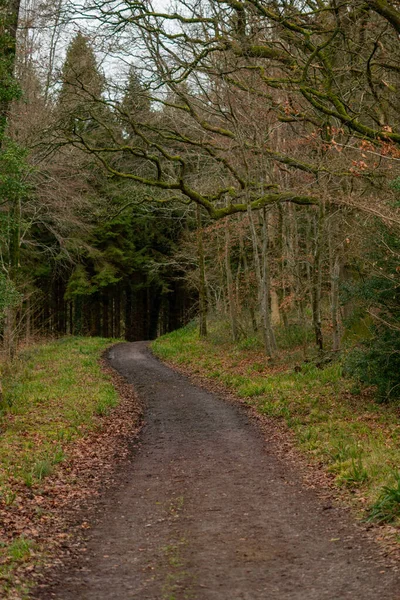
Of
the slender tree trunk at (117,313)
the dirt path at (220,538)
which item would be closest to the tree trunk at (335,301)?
the dirt path at (220,538)

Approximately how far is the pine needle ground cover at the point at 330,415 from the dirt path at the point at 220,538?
56cm

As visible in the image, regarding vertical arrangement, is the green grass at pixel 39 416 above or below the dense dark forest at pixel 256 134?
below

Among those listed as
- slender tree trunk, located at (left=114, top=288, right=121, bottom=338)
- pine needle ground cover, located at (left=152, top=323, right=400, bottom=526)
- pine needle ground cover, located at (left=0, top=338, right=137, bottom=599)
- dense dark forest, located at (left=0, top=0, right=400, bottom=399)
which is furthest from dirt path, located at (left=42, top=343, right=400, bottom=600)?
slender tree trunk, located at (left=114, top=288, right=121, bottom=338)

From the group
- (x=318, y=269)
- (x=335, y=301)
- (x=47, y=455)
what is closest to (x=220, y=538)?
(x=47, y=455)

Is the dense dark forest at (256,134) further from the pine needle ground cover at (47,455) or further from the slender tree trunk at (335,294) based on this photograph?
the pine needle ground cover at (47,455)

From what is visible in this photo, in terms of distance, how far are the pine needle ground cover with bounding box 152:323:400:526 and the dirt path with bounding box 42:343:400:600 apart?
1.83 feet

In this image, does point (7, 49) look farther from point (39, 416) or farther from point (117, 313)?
point (117, 313)

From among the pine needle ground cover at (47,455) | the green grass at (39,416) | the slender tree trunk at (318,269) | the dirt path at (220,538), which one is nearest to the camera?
the dirt path at (220,538)

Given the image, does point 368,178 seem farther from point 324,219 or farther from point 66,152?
point 66,152

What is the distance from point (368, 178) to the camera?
13.5 meters

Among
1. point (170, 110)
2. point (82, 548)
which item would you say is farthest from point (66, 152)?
point (82, 548)

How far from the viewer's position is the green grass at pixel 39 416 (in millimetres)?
8406

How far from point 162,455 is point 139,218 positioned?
29565 mm

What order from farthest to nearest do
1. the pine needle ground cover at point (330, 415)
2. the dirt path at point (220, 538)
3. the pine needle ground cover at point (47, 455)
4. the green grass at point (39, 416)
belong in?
1. the green grass at point (39, 416)
2. the pine needle ground cover at point (330, 415)
3. the pine needle ground cover at point (47, 455)
4. the dirt path at point (220, 538)
